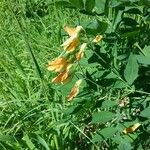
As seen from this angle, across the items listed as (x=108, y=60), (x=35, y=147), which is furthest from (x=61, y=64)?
(x=35, y=147)

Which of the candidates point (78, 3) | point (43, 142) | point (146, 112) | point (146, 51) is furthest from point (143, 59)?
point (43, 142)

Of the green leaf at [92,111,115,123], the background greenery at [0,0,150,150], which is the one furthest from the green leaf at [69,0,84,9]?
the green leaf at [92,111,115,123]

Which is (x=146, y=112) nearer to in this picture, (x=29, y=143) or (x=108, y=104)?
(x=108, y=104)

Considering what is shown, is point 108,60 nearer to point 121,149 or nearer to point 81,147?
point 121,149

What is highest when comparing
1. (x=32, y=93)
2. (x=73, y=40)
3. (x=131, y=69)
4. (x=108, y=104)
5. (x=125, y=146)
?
(x=73, y=40)

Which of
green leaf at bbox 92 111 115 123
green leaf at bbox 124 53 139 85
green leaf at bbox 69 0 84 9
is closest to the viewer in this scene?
green leaf at bbox 69 0 84 9

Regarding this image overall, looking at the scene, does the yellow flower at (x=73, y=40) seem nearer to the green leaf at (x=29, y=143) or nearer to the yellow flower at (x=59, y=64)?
the yellow flower at (x=59, y=64)

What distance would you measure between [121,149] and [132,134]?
7cm

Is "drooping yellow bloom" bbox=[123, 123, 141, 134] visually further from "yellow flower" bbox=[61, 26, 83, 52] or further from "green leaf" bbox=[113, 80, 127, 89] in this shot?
"yellow flower" bbox=[61, 26, 83, 52]

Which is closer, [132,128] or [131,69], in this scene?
[131,69]

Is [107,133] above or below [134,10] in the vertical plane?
below

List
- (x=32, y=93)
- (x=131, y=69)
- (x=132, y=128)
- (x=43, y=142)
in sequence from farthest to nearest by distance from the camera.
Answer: (x=32, y=93), (x=43, y=142), (x=132, y=128), (x=131, y=69)

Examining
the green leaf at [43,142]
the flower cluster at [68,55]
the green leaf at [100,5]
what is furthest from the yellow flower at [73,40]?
the green leaf at [43,142]

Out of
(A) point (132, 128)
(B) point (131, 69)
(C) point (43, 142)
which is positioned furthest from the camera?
(C) point (43, 142)
